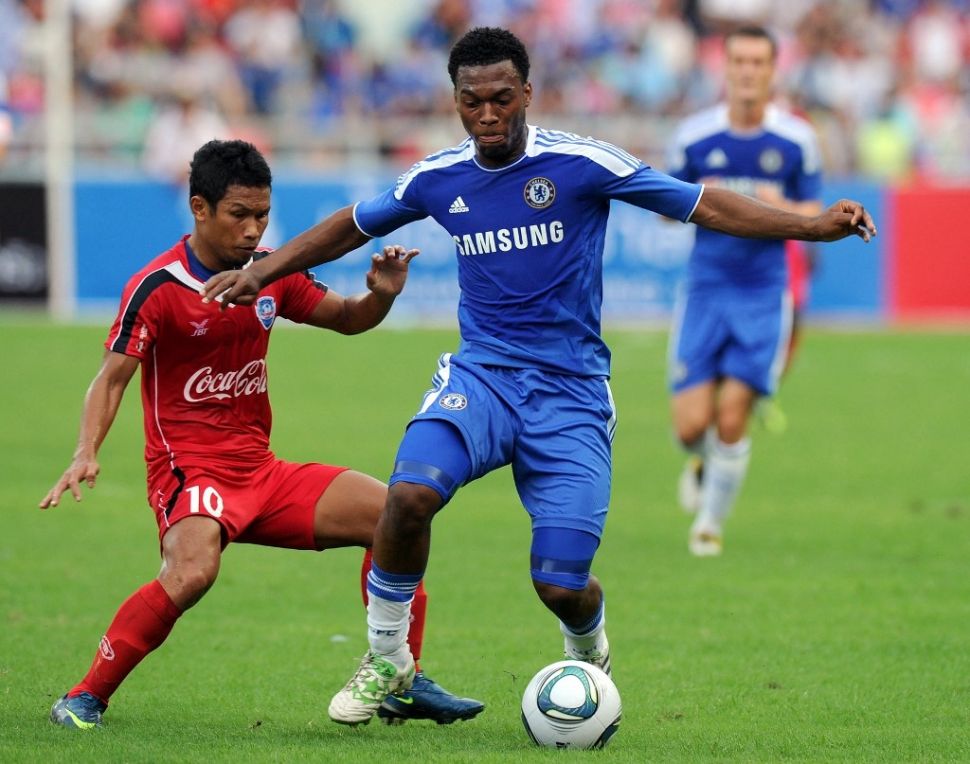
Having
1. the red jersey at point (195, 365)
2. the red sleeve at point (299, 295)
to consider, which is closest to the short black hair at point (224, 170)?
the red jersey at point (195, 365)

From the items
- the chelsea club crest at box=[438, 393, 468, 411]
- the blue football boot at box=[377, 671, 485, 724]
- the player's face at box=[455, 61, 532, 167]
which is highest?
the player's face at box=[455, 61, 532, 167]

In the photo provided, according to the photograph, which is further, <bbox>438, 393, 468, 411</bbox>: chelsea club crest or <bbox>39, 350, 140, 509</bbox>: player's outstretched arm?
<bbox>438, 393, 468, 411</bbox>: chelsea club crest

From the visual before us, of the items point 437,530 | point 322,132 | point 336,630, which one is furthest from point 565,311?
point 322,132

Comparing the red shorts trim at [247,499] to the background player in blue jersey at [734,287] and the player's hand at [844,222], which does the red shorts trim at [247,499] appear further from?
the background player in blue jersey at [734,287]

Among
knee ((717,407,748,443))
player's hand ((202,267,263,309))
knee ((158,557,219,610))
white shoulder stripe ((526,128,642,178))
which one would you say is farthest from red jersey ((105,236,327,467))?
knee ((717,407,748,443))

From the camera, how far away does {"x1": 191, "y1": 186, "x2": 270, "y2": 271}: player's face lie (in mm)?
6328

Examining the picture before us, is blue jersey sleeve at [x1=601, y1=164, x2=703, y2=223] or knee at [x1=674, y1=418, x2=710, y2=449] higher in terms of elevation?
blue jersey sleeve at [x1=601, y1=164, x2=703, y2=223]

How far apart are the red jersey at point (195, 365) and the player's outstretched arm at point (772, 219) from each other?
1679 mm

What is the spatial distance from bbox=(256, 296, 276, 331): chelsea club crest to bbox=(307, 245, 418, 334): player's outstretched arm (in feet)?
0.76

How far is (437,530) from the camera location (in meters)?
10.9

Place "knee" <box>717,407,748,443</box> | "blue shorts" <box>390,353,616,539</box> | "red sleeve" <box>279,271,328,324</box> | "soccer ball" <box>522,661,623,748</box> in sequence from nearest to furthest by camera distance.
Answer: "soccer ball" <box>522,661,623,748</box>
"blue shorts" <box>390,353,616,539</box>
"red sleeve" <box>279,271,328,324</box>
"knee" <box>717,407,748,443</box>

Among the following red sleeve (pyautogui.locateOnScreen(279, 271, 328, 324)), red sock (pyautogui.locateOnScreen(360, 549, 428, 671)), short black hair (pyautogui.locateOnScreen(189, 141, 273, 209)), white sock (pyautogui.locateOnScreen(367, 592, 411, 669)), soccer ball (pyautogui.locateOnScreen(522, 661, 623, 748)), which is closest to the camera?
soccer ball (pyautogui.locateOnScreen(522, 661, 623, 748))

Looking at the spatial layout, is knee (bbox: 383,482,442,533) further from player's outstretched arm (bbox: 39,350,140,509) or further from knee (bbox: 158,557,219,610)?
player's outstretched arm (bbox: 39,350,140,509)

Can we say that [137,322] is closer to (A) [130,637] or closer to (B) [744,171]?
(A) [130,637]
